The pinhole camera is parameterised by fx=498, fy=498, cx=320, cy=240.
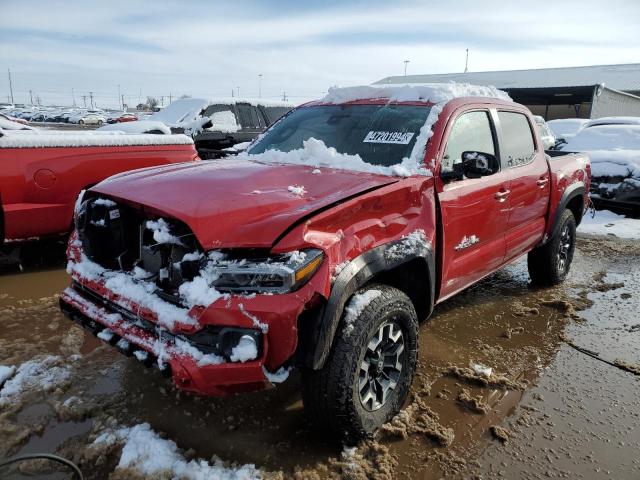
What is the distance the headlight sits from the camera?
6.93 ft

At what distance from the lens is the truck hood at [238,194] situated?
2.22m

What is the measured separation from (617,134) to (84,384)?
33.2 ft

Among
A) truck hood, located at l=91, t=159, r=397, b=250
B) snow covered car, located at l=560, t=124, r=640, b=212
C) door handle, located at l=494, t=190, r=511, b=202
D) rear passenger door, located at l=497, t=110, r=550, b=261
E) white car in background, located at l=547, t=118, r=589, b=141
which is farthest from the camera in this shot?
white car in background, located at l=547, t=118, r=589, b=141

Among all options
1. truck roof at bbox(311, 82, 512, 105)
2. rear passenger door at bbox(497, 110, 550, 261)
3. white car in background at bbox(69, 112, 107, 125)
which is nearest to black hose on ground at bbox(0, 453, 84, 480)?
truck roof at bbox(311, 82, 512, 105)

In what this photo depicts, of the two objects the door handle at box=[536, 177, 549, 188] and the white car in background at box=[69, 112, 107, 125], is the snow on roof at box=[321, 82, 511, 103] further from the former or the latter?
the white car in background at box=[69, 112, 107, 125]

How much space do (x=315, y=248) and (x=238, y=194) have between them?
21.4 inches

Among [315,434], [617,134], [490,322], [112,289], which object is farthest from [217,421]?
[617,134]

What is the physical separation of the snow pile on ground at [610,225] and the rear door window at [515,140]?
3.98 m

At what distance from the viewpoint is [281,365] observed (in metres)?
2.16

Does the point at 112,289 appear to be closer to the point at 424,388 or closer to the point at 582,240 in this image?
the point at 424,388

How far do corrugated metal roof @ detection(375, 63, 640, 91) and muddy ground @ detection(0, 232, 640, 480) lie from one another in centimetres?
2907

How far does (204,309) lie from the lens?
84.1 inches

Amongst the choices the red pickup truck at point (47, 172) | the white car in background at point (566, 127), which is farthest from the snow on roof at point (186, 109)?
the white car in background at point (566, 127)

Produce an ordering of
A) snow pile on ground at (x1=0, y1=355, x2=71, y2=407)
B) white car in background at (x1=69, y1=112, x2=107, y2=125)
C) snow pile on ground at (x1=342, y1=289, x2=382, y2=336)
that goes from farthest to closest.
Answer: white car in background at (x1=69, y1=112, x2=107, y2=125) < snow pile on ground at (x1=0, y1=355, x2=71, y2=407) < snow pile on ground at (x1=342, y1=289, x2=382, y2=336)
